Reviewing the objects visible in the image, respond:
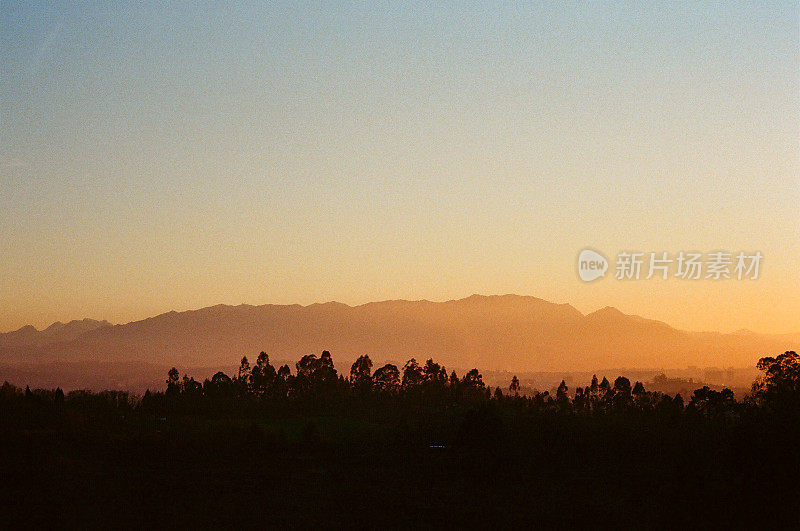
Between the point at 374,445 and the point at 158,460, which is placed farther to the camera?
the point at 374,445

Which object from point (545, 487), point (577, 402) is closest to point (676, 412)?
point (577, 402)

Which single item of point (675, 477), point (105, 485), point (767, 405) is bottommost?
point (105, 485)

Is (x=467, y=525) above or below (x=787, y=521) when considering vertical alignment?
below

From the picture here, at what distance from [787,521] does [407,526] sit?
1039 inches

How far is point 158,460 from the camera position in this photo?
3907 inches

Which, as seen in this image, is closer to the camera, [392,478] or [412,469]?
[392,478]

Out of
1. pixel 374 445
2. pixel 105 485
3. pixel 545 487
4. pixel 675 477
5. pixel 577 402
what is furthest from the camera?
pixel 577 402

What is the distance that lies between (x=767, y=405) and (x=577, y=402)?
159m

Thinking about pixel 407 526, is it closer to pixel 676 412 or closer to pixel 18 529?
pixel 18 529

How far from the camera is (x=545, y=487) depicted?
263ft

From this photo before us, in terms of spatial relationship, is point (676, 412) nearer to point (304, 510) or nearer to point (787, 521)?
point (304, 510)

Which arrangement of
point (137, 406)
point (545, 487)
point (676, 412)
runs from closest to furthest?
point (545, 487)
point (676, 412)
point (137, 406)

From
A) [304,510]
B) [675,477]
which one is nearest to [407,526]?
[304,510]

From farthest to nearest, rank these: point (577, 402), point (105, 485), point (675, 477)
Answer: point (577, 402), point (105, 485), point (675, 477)
